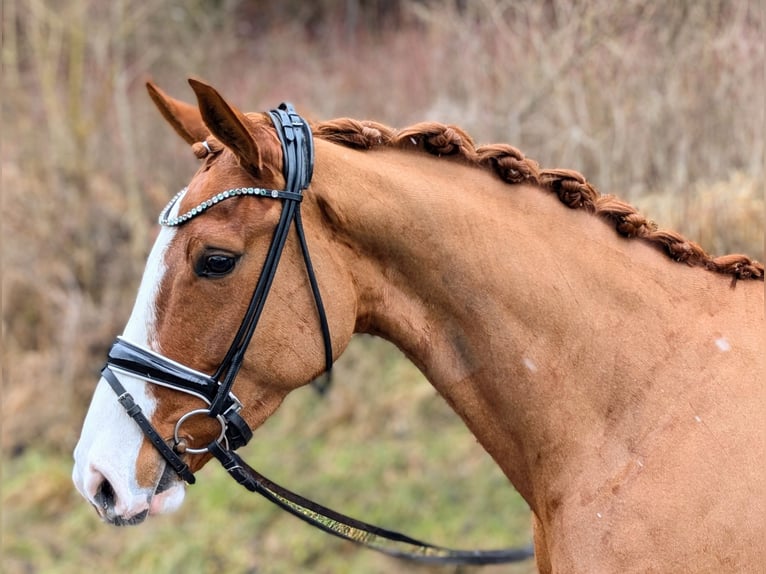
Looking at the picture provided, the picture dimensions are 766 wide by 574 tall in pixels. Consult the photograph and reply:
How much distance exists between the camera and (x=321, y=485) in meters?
6.49

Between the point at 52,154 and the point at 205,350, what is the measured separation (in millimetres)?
8453

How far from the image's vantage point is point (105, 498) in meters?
2.08

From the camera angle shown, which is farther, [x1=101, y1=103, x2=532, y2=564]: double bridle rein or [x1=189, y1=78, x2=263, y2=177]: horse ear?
[x1=101, y1=103, x2=532, y2=564]: double bridle rein

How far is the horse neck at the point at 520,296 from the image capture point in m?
2.08

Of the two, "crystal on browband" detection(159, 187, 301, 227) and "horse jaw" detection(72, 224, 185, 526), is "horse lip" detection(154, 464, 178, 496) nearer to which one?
"horse jaw" detection(72, 224, 185, 526)

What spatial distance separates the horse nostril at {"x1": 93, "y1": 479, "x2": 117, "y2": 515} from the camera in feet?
6.75

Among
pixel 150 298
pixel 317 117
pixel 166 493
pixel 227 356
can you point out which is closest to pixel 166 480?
pixel 166 493

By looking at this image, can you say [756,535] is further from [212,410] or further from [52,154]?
[52,154]

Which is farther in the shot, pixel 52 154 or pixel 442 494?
pixel 52 154

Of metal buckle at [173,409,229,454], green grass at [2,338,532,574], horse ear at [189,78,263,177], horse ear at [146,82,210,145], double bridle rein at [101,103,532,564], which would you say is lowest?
green grass at [2,338,532,574]

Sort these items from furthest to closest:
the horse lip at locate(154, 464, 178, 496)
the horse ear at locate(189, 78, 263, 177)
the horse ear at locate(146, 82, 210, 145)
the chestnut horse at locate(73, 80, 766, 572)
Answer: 1. the horse ear at locate(146, 82, 210, 145)
2. the horse lip at locate(154, 464, 178, 496)
3. the chestnut horse at locate(73, 80, 766, 572)
4. the horse ear at locate(189, 78, 263, 177)

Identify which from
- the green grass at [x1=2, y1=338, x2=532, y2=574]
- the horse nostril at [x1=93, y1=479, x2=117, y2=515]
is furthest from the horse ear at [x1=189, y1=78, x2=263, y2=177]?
the green grass at [x1=2, y1=338, x2=532, y2=574]

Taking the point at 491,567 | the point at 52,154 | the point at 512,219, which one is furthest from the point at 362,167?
the point at 52,154

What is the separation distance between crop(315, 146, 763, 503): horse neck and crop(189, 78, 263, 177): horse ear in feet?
0.65
